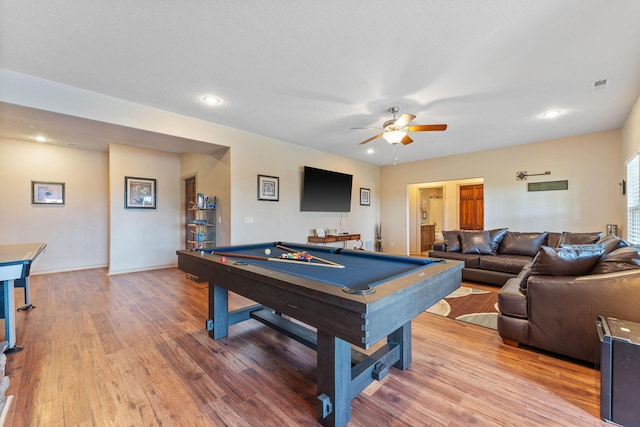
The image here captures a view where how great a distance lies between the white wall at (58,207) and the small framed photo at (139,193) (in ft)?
3.01

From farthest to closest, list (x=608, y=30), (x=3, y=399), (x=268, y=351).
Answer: (x=268, y=351) < (x=608, y=30) < (x=3, y=399)

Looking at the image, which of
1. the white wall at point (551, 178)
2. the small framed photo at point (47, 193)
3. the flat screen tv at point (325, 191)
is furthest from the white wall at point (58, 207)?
the white wall at point (551, 178)

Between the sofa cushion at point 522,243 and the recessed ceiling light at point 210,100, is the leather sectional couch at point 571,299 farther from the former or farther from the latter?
the recessed ceiling light at point 210,100

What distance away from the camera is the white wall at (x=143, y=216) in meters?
5.20

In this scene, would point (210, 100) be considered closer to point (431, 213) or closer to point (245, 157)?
point (245, 157)

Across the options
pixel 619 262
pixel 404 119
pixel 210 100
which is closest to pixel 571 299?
pixel 619 262

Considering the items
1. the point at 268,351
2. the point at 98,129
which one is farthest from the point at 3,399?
the point at 98,129

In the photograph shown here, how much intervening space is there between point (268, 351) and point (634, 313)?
2635mm

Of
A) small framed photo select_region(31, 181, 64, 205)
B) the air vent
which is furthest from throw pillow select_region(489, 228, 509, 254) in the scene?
small framed photo select_region(31, 181, 64, 205)

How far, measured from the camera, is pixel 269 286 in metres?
1.60

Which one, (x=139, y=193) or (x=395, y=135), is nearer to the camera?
(x=395, y=135)

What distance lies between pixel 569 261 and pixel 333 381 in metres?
2.19

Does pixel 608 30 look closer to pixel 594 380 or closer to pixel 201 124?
pixel 594 380

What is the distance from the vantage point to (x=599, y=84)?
2957 millimetres
